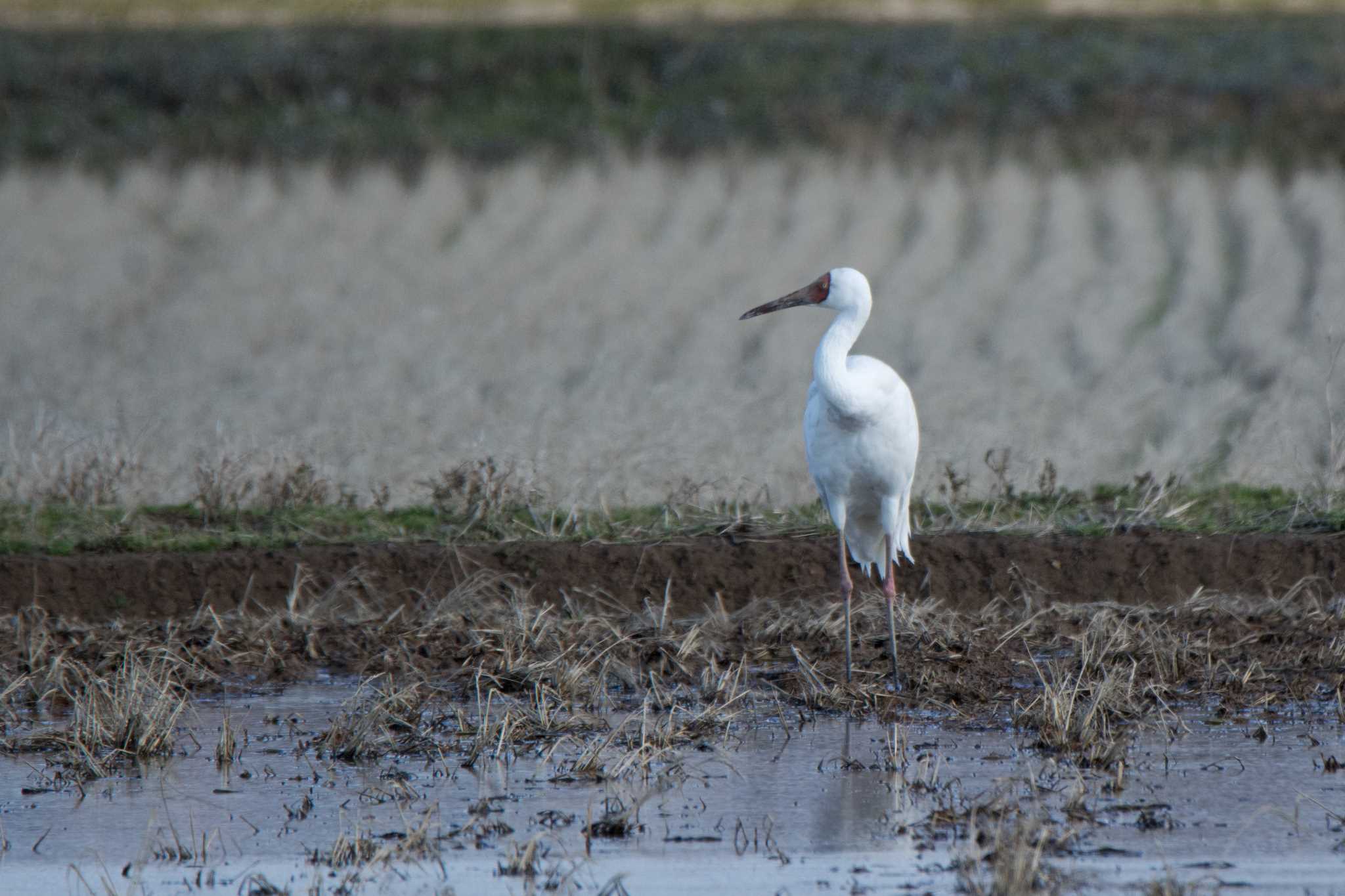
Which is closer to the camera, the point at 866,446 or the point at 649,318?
the point at 866,446

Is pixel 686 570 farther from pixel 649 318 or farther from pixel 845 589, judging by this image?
pixel 649 318

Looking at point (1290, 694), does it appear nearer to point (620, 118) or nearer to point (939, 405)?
point (939, 405)

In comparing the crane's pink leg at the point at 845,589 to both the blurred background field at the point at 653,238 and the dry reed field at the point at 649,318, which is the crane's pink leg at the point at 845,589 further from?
the blurred background field at the point at 653,238

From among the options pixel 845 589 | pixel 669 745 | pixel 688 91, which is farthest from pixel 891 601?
pixel 688 91

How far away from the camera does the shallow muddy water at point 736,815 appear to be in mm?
5418

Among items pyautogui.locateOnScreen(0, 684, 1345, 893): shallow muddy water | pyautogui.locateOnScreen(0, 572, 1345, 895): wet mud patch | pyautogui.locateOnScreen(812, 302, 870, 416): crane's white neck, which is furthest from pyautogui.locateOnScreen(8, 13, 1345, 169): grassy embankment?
pyautogui.locateOnScreen(0, 684, 1345, 893): shallow muddy water

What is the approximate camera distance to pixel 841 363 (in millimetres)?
7914

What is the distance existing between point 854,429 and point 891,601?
0.95 metres

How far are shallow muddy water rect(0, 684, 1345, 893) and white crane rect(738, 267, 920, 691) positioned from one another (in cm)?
135

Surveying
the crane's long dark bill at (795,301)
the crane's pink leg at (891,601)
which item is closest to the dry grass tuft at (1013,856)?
the crane's pink leg at (891,601)

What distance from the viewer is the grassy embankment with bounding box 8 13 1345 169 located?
2159 centimetres

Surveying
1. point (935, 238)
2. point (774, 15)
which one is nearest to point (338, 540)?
point (935, 238)

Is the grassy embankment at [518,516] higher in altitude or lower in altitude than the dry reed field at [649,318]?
lower

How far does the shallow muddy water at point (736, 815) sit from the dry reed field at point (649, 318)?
144 inches
